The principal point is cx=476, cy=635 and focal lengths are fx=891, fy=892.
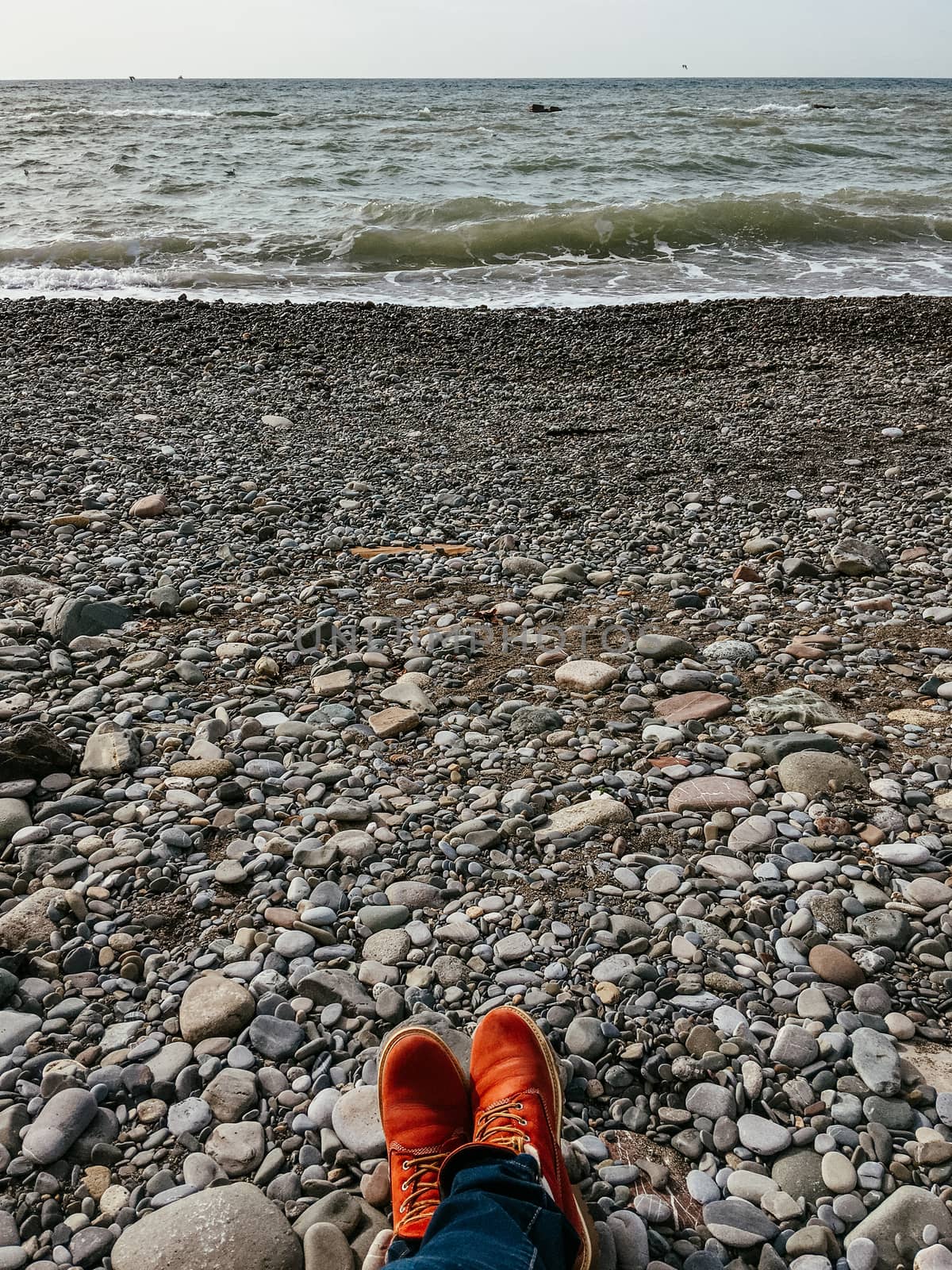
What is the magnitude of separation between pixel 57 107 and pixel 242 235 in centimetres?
3571

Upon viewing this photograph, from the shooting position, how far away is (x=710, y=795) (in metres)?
2.91

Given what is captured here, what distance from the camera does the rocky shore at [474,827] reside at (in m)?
1.82

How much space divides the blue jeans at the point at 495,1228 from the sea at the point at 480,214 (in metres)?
10.3

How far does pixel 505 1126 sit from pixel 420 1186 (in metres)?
0.21

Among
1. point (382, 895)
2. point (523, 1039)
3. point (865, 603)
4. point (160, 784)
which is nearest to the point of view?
point (523, 1039)

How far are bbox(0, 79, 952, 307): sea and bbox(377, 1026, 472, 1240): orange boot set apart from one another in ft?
32.9

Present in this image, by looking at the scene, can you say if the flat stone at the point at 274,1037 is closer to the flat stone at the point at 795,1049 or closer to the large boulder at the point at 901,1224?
the flat stone at the point at 795,1049

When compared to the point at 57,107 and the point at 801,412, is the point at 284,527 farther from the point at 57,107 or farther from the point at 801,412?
the point at 57,107

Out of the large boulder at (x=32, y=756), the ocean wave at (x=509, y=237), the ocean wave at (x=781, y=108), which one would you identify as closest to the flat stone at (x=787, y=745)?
the large boulder at (x=32, y=756)

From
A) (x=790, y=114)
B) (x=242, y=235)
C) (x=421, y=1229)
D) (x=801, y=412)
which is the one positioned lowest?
(x=421, y=1229)

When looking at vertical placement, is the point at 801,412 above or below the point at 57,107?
below

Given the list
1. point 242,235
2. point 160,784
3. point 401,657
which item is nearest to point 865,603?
point 401,657

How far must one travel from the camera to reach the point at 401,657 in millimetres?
3840

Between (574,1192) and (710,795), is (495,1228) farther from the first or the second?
(710,795)
